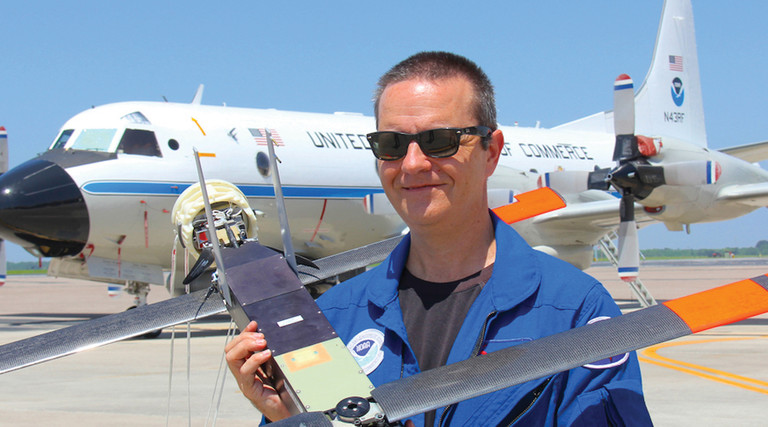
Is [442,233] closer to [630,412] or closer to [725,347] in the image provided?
[630,412]

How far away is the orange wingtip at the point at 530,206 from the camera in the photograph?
308 cm

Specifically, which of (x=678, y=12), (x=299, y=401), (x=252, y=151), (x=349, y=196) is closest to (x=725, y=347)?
(x=349, y=196)

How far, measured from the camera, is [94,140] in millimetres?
12102

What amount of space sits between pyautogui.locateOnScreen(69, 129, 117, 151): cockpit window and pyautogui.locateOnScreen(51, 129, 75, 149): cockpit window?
9.6 inches

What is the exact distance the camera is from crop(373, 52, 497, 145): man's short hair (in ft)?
6.70

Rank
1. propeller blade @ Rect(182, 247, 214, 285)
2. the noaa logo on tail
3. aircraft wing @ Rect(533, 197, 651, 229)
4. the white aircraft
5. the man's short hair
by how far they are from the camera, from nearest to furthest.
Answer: the man's short hair → propeller blade @ Rect(182, 247, 214, 285) → the white aircraft → aircraft wing @ Rect(533, 197, 651, 229) → the noaa logo on tail

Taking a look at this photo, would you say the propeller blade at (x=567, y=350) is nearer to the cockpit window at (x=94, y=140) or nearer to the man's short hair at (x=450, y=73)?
the man's short hair at (x=450, y=73)

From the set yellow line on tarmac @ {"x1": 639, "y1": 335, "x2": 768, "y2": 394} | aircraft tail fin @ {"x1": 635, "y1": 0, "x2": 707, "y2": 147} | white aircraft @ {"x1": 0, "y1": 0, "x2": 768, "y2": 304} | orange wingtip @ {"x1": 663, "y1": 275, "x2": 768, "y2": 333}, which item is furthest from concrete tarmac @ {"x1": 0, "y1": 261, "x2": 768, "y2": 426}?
aircraft tail fin @ {"x1": 635, "y1": 0, "x2": 707, "y2": 147}

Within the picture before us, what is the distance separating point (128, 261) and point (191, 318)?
1075 centimetres

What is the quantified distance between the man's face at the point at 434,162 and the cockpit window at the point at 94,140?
1088 centimetres

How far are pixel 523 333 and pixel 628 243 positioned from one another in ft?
39.9

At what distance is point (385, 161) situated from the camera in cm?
206

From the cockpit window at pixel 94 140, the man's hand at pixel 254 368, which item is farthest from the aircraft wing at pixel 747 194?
the man's hand at pixel 254 368

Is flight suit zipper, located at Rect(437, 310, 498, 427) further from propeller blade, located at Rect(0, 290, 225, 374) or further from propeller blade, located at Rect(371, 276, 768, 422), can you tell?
propeller blade, located at Rect(0, 290, 225, 374)
